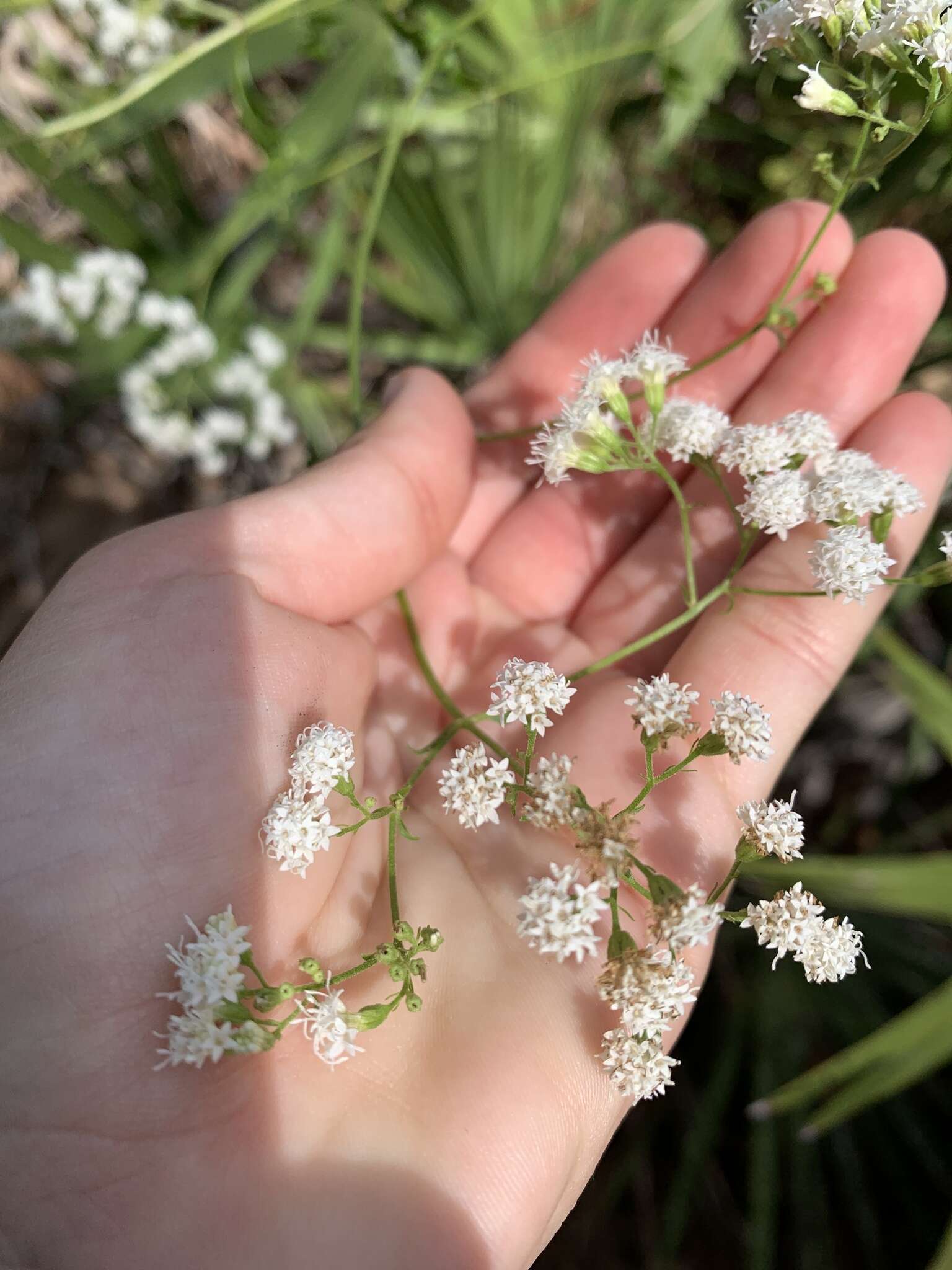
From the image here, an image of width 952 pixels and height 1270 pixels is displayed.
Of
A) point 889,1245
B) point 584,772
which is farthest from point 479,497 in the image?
point 889,1245

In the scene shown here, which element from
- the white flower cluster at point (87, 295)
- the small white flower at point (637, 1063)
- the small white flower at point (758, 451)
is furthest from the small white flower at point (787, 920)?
the white flower cluster at point (87, 295)

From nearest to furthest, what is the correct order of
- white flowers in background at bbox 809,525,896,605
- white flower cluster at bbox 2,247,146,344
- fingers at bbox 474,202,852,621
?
white flowers in background at bbox 809,525,896,605 < fingers at bbox 474,202,852,621 < white flower cluster at bbox 2,247,146,344

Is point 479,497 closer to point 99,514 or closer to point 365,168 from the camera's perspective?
point 365,168

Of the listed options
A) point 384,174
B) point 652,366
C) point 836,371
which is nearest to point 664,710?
point 652,366

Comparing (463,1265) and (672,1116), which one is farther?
(672,1116)

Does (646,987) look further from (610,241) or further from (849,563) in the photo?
(610,241)

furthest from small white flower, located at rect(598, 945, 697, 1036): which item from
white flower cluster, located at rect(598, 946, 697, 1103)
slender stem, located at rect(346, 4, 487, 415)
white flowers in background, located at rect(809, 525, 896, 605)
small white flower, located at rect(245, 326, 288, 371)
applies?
small white flower, located at rect(245, 326, 288, 371)

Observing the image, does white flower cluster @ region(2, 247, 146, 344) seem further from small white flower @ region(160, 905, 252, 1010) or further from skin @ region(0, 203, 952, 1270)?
small white flower @ region(160, 905, 252, 1010)
